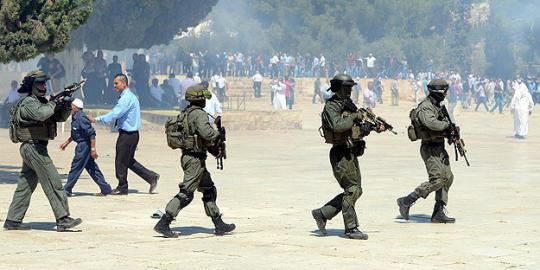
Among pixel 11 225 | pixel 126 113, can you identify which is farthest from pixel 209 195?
pixel 126 113

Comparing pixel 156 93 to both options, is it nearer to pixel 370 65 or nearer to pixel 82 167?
pixel 370 65

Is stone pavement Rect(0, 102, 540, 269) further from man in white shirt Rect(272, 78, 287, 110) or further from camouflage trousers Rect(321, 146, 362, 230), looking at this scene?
man in white shirt Rect(272, 78, 287, 110)

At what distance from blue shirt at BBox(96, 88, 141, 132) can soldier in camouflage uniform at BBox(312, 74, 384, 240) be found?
472 cm

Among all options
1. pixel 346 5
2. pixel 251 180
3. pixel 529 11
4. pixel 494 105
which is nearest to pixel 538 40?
pixel 529 11

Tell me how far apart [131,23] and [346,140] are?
2761cm

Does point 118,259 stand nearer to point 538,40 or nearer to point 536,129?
point 536,129

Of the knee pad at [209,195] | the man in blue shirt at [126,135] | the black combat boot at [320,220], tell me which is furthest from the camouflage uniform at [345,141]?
the man in blue shirt at [126,135]

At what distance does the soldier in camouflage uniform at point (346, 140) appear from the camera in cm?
1184

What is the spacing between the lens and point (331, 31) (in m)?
68.3

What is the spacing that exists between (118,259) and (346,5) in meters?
59.7

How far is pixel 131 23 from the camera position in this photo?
1529 inches

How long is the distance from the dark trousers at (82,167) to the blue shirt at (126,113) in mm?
476

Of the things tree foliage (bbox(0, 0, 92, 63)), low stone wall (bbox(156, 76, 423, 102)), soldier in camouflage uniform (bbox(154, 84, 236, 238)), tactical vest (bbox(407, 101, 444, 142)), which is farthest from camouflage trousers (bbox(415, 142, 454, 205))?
low stone wall (bbox(156, 76, 423, 102))

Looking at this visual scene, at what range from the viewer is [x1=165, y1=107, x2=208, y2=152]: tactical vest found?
38.9 ft
